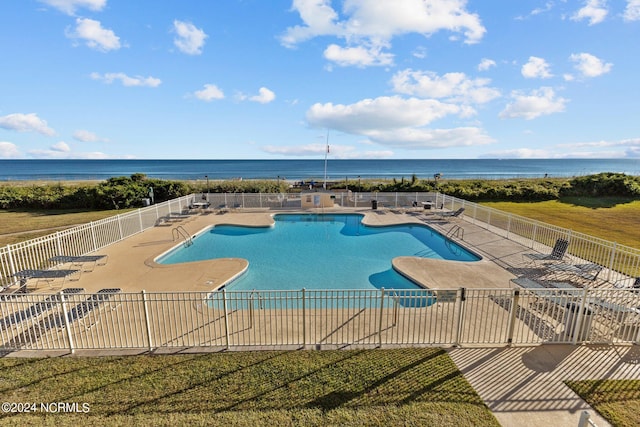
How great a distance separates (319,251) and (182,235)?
6845 mm

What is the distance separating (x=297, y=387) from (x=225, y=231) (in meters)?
13.6

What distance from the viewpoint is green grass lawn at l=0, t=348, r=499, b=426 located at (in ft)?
13.6

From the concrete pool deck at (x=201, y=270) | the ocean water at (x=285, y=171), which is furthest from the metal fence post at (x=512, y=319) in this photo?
the ocean water at (x=285, y=171)

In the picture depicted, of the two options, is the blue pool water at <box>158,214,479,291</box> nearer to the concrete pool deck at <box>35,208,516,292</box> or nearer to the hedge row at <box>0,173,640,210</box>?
the concrete pool deck at <box>35,208,516,292</box>

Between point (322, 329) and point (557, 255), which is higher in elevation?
point (557, 255)

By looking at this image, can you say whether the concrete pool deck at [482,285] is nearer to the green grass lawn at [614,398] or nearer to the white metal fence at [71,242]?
the green grass lawn at [614,398]

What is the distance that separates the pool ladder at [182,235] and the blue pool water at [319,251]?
1.11ft

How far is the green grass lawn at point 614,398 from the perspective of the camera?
4.12 metres

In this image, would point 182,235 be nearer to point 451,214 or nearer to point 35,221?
point 35,221

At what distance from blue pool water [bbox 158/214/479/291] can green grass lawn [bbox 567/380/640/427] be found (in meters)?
4.98

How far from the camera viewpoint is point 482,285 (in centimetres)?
896

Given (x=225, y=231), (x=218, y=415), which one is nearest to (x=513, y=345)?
(x=218, y=415)

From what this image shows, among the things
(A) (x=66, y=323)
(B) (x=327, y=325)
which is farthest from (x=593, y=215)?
(A) (x=66, y=323)

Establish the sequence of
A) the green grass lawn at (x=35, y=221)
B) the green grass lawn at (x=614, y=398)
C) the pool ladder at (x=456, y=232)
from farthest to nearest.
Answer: the green grass lawn at (x=35, y=221) → the pool ladder at (x=456, y=232) → the green grass lawn at (x=614, y=398)
